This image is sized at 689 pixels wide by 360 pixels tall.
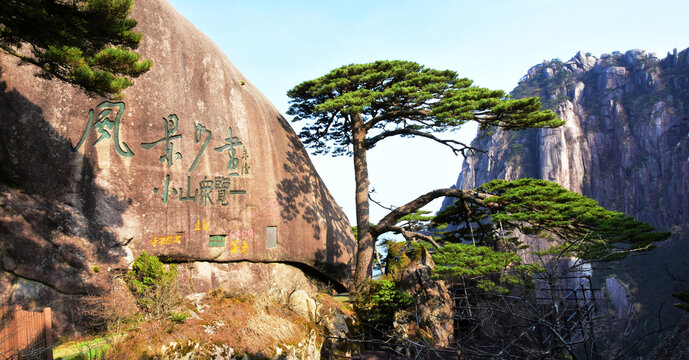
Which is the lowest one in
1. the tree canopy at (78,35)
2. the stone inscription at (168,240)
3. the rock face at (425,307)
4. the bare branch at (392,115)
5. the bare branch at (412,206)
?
the rock face at (425,307)

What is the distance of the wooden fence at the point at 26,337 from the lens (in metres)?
5.33

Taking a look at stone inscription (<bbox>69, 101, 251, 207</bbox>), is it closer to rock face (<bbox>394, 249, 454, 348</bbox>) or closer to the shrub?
the shrub

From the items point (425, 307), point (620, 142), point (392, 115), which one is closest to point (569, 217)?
point (425, 307)

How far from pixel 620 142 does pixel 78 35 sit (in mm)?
71683

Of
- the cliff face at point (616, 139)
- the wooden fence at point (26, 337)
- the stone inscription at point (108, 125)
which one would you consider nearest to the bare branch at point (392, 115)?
the stone inscription at point (108, 125)

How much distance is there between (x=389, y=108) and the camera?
13.1 meters

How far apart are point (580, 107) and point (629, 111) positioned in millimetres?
7691

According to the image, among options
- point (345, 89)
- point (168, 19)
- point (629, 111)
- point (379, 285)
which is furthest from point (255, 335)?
point (629, 111)

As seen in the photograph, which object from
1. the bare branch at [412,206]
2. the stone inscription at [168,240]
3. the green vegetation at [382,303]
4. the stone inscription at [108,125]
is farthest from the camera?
the bare branch at [412,206]

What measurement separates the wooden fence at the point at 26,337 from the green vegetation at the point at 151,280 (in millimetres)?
2034

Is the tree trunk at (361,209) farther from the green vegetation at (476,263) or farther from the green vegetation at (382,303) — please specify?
the green vegetation at (476,263)

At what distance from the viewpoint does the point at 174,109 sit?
10.7 meters

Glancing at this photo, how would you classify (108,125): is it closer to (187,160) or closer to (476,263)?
(187,160)

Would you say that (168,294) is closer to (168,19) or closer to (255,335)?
(255,335)
